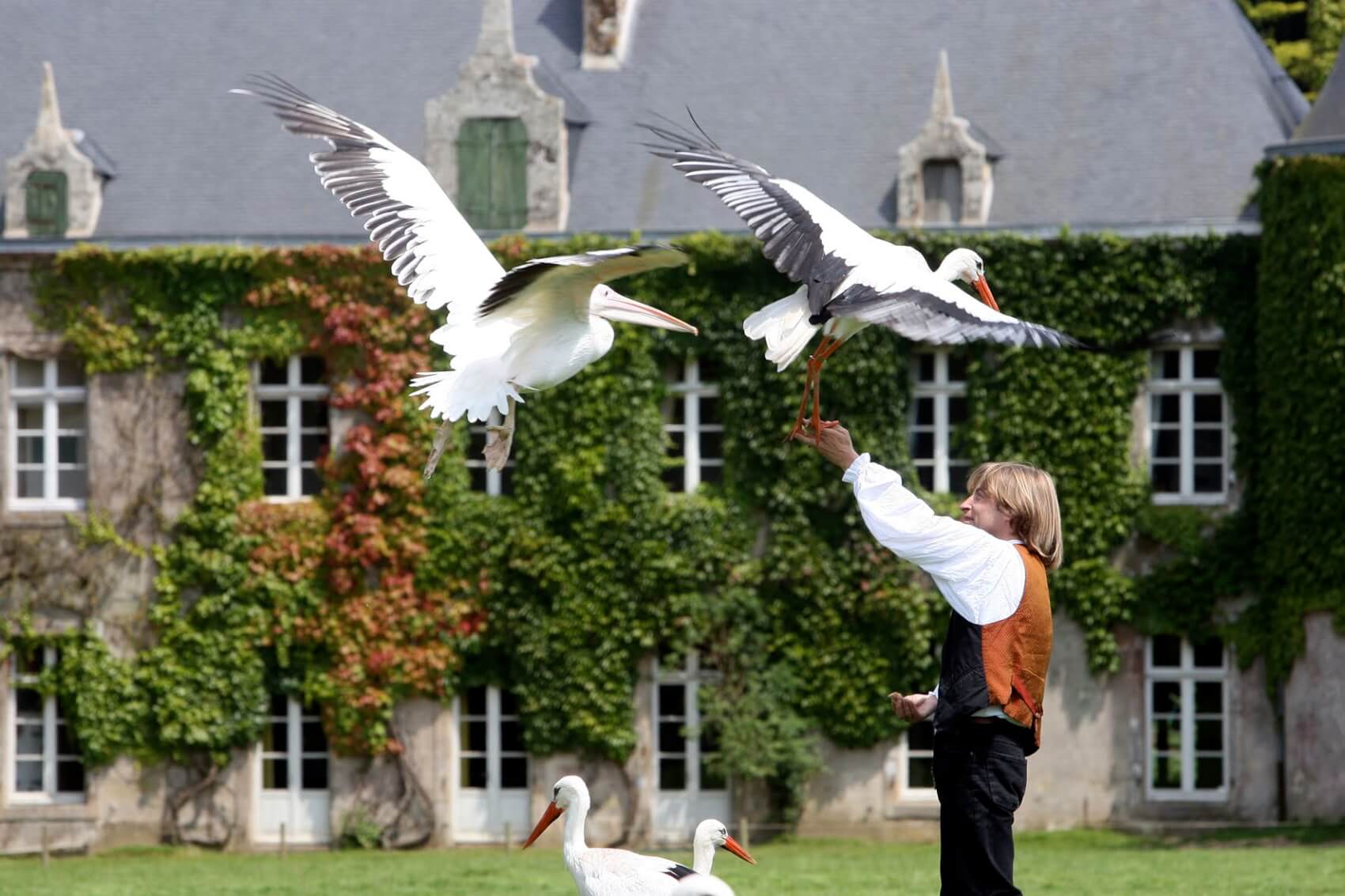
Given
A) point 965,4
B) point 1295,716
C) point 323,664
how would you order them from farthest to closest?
point 965,4
point 323,664
point 1295,716

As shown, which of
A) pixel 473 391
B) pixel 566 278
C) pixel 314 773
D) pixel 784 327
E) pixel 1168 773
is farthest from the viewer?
pixel 314 773

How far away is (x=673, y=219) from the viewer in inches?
939

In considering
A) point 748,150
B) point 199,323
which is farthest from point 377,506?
point 748,150

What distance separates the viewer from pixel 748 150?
24.2 metres

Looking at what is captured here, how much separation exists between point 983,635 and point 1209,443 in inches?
674

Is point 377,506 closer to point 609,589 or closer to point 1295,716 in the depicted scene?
point 609,589

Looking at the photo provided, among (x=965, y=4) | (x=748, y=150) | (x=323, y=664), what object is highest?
(x=965, y=4)

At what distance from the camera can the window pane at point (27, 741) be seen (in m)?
24.5

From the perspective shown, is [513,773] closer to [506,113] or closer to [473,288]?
[506,113]

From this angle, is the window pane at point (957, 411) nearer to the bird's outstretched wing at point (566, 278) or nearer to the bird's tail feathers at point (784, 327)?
the bird's outstretched wing at point (566, 278)

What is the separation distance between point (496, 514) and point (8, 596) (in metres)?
5.53

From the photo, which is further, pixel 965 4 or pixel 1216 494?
pixel 965 4

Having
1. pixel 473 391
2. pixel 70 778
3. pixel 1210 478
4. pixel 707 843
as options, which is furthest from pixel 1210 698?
pixel 473 391

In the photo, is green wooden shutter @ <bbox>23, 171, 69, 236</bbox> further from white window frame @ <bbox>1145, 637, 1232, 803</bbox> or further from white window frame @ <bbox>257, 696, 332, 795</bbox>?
white window frame @ <bbox>1145, 637, 1232, 803</bbox>
